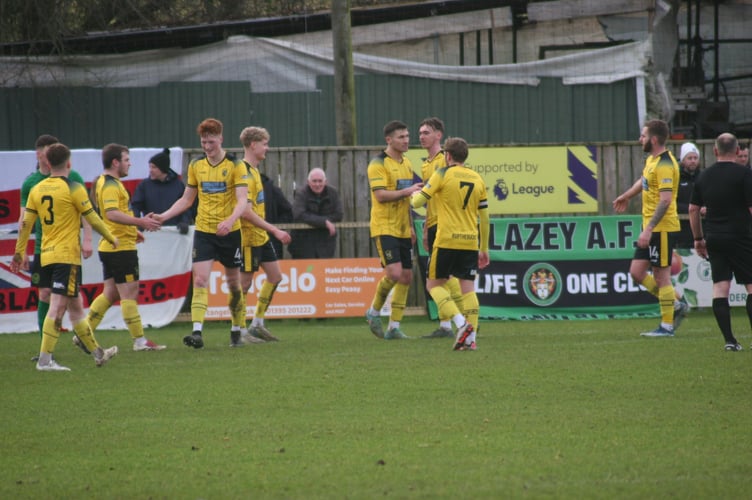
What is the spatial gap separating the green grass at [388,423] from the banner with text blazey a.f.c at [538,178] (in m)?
5.51

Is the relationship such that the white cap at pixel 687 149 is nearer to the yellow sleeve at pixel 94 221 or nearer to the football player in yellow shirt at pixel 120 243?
the football player in yellow shirt at pixel 120 243

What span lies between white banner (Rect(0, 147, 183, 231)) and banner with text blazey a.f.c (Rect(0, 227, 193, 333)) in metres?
0.55

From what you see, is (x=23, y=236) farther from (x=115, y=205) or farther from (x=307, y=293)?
(x=307, y=293)

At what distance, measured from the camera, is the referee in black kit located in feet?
34.9

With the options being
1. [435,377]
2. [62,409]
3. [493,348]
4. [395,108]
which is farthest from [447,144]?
[395,108]

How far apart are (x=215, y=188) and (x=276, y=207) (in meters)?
4.62

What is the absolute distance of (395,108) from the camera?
20.4 metres

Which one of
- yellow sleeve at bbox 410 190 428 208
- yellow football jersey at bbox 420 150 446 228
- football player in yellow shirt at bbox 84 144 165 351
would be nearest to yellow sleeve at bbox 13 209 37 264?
football player in yellow shirt at bbox 84 144 165 351

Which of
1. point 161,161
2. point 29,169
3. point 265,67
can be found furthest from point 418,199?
point 265,67

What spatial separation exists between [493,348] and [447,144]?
2.17 meters

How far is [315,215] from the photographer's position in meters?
16.5

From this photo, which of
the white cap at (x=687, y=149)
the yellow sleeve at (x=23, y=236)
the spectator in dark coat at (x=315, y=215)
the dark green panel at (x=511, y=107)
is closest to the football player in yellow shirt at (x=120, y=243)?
the yellow sleeve at (x=23, y=236)

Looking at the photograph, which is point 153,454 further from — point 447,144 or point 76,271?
point 447,144

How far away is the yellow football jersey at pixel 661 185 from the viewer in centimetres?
1194
